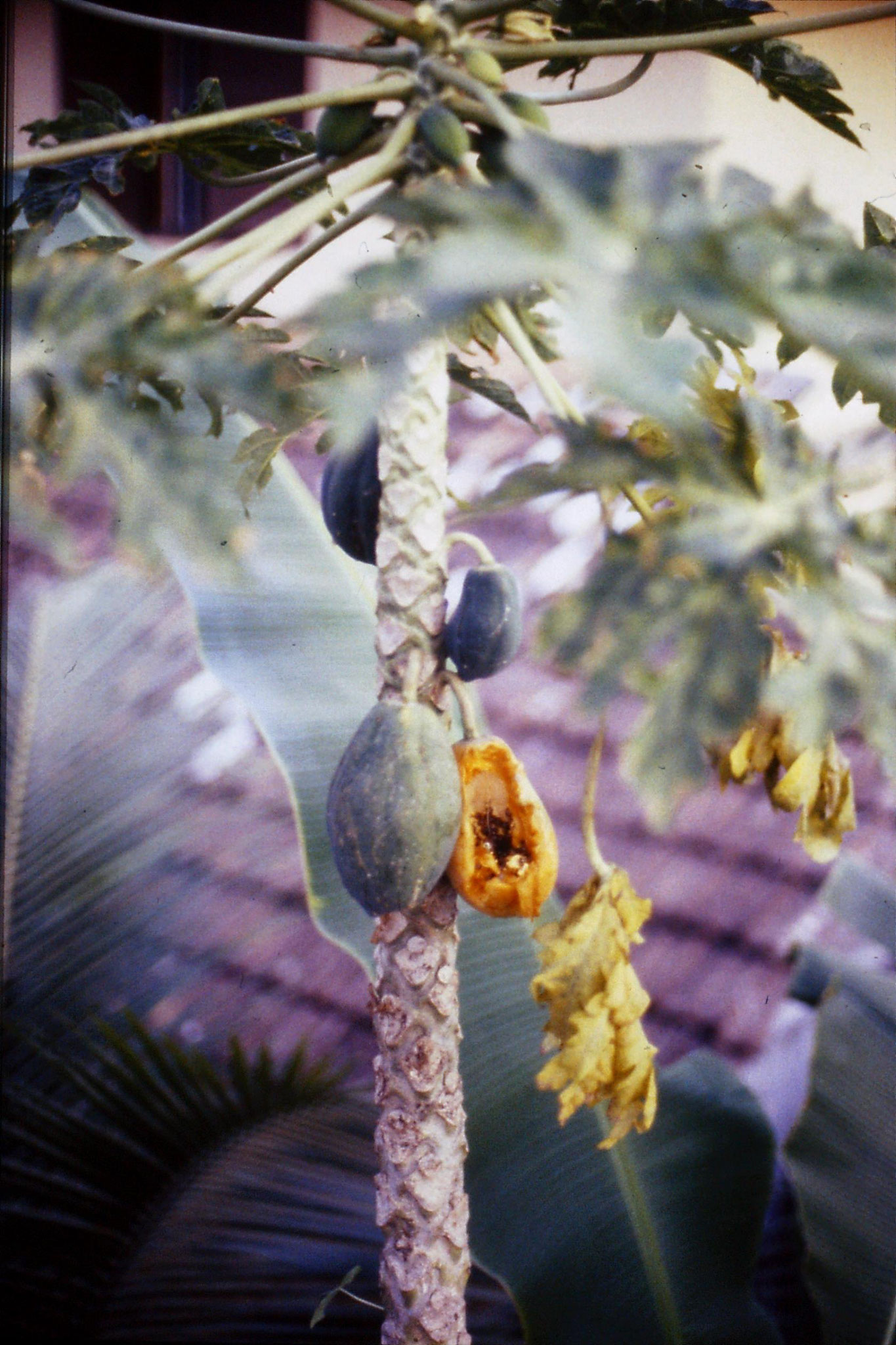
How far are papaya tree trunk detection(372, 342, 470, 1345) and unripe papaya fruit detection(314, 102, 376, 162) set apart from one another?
4.1 inches

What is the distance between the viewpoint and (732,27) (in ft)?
2.15

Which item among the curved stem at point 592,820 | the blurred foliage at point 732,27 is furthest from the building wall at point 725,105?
the curved stem at point 592,820

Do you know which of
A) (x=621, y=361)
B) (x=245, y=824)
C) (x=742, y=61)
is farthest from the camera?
(x=245, y=824)

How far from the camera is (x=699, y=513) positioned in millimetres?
395

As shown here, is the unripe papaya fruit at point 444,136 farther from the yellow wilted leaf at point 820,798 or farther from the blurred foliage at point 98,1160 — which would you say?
the blurred foliage at point 98,1160

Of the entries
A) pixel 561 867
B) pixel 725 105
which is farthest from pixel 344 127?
pixel 561 867

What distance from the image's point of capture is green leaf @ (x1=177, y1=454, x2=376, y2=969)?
0.91 m

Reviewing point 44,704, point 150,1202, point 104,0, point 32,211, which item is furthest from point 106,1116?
point 104,0

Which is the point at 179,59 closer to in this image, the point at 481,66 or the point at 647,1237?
the point at 481,66

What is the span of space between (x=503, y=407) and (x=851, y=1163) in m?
0.78

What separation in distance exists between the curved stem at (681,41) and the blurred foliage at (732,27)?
96 mm

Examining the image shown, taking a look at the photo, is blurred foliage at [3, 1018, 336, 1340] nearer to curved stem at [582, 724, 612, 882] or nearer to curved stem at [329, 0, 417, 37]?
curved stem at [582, 724, 612, 882]

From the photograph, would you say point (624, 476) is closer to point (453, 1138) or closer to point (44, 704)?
point (453, 1138)

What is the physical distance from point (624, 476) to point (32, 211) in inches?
19.1
